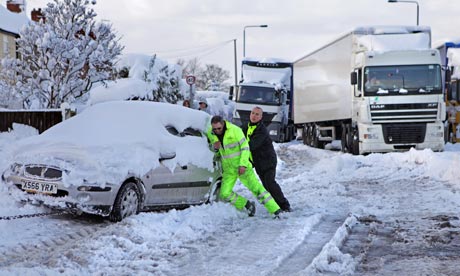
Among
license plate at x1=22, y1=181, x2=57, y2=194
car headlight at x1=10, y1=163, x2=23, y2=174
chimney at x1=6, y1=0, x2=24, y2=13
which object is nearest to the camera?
license plate at x1=22, y1=181, x2=57, y2=194

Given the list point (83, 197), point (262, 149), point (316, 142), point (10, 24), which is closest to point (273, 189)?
point (262, 149)

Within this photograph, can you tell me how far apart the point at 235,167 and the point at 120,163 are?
1.92 m

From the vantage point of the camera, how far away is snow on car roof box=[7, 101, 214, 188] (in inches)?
323

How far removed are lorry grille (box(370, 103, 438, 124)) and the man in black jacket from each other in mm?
9747

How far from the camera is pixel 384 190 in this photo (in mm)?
12500

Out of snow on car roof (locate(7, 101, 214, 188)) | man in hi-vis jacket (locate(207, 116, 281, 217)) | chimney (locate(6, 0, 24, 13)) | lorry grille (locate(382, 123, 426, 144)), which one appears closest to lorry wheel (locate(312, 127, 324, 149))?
lorry grille (locate(382, 123, 426, 144))

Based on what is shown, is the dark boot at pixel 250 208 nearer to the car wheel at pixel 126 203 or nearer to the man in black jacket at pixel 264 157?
the man in black jacket at pixel 264 157

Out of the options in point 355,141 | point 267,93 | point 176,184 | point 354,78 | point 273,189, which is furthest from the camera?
point 267,93

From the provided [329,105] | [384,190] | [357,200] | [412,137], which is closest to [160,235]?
[357,200]

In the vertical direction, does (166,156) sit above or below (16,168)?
above

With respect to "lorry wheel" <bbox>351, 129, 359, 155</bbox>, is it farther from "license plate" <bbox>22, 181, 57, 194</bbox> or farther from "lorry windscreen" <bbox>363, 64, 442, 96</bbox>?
"license plate" <bbox>22, 181, 57, 194</bbox>

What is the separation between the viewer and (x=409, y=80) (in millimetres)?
18656

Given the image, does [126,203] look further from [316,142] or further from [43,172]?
[316,142]

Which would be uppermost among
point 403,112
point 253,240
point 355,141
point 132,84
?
point 132,84
